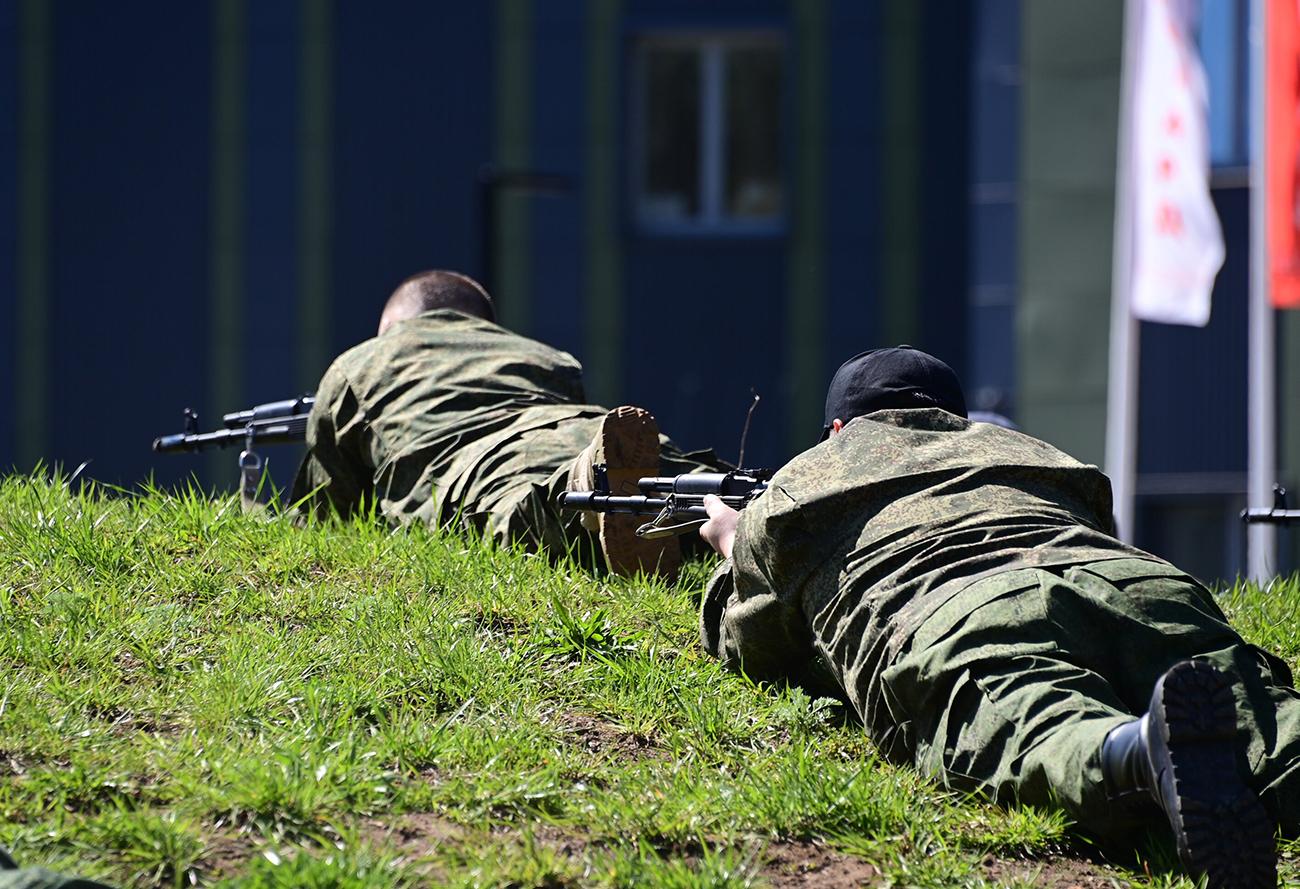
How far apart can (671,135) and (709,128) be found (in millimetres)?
379

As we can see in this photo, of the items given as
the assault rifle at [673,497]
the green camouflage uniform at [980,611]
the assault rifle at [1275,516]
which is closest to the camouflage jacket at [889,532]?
the green camouflage uniform at [980,611]

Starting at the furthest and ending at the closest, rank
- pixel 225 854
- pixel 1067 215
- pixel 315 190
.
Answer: pixel 315 190 < pixel 1067 215 < pixel 225 854

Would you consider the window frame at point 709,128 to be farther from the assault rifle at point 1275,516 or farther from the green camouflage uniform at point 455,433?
the assault rifle at point 1275,516

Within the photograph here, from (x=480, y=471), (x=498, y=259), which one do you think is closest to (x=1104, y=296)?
(x=498, y=259)

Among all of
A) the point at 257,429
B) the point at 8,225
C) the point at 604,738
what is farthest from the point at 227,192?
the point at 604,738

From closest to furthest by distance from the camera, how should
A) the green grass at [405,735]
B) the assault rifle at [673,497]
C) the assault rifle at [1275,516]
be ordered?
the green grass at [405,735] → the assault rifle at [673,497] → the assault rifle at [1275,516]

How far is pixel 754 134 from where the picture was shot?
18.5 metres

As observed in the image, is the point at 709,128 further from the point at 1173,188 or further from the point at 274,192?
the point at 1173,188

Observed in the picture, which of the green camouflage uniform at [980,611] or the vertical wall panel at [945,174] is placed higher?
the vertical wall panel at [945,174]

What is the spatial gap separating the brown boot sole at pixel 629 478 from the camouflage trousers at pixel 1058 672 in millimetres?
1708

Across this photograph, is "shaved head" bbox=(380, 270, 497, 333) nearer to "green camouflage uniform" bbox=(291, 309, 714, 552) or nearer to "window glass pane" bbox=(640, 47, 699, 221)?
"green camouflage uniform" bbox=(291, 309, 714, 552)

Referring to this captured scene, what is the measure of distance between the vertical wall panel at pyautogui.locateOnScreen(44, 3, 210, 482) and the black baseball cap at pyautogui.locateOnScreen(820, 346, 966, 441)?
13476 mm

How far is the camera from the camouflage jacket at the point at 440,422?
7305 mm

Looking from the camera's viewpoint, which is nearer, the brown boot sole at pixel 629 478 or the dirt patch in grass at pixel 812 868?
the dirt patch in grass at pixel 812 868
